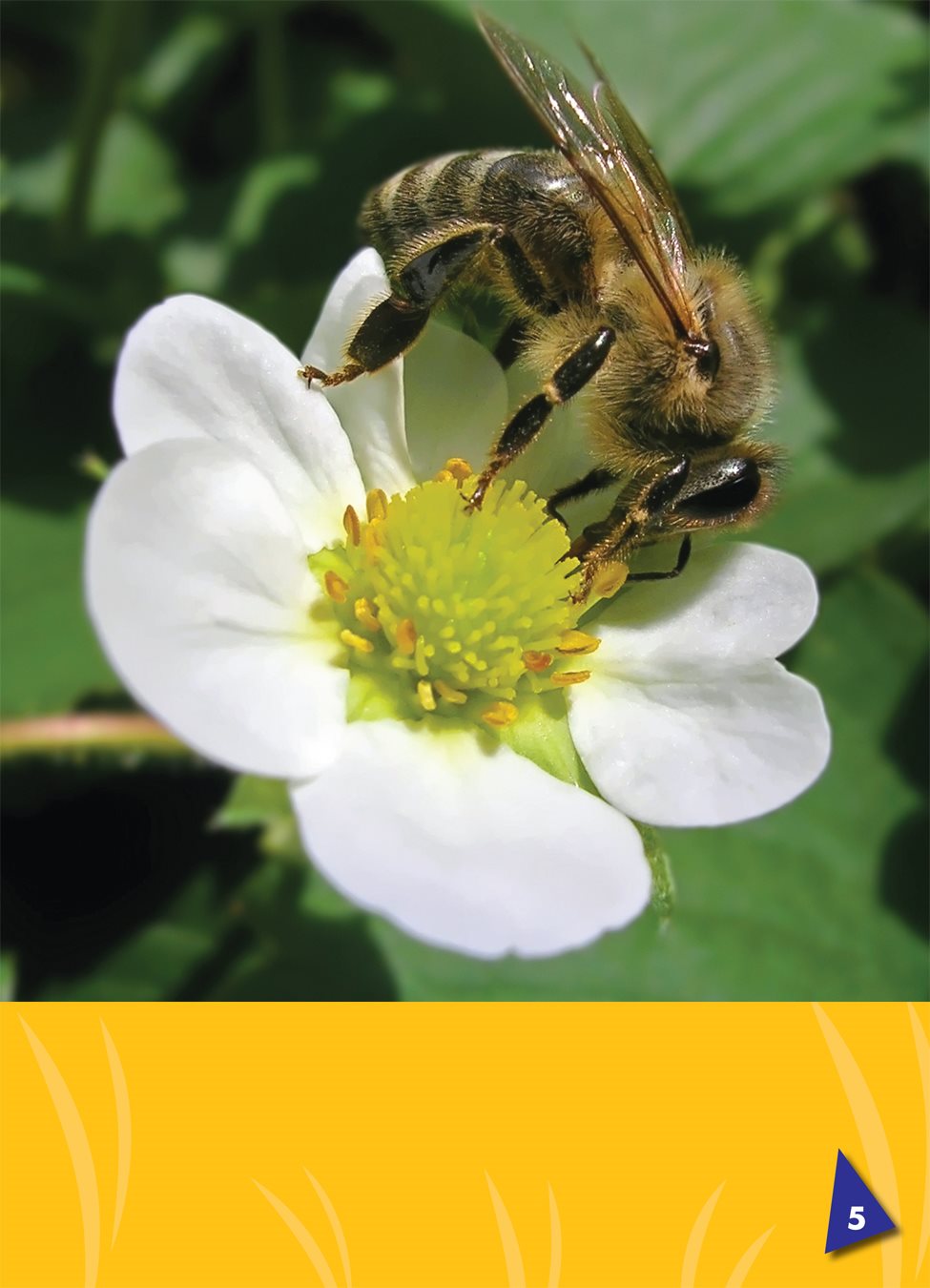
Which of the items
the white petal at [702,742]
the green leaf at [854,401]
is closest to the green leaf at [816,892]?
the green leaf at [854,401]

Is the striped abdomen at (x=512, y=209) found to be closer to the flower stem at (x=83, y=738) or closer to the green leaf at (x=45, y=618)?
the flower stem at (x=83, y=738)

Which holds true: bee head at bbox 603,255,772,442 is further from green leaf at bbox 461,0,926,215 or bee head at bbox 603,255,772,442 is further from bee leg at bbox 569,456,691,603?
green leaf at bbox 461,0,926,215

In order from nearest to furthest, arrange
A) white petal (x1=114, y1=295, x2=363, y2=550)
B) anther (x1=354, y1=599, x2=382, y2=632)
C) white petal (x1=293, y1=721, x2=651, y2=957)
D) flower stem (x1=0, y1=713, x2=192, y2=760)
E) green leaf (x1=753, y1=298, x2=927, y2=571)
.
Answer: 1. white petal (x1=293, y1=721, x2=651, y2=957)
2. white petal (x1=114, y1=295, x2=363, y2=550)
3. anther (x1=354, y1=599, x2=382, y2=632)
4. flower stem (x1=0, y1=713, x2=192, y2=760)
5. green leaf (x1=753, y1=298, x2=927, y2=571)

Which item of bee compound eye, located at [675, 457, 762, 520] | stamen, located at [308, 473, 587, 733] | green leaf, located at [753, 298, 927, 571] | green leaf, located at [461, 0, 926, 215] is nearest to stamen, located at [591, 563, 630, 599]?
stamen, located at [308, 473, 587, 733]

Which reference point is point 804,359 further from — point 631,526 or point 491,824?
point 491,824
